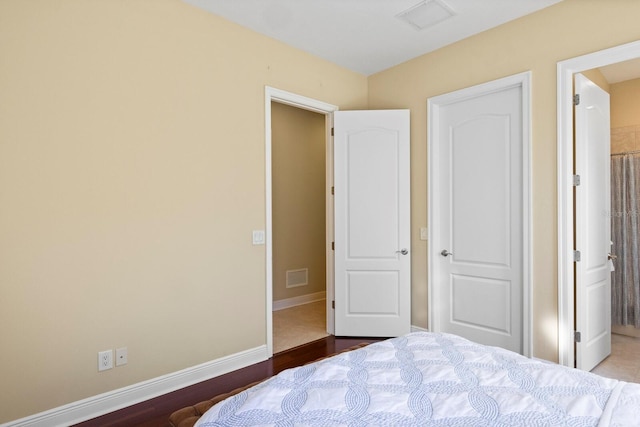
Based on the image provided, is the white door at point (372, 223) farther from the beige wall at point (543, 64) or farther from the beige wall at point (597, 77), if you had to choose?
the beige wall at point (597, 77)

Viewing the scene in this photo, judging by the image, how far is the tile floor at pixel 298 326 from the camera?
12.0 feet

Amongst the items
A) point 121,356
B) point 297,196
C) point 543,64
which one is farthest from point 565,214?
point 297,196

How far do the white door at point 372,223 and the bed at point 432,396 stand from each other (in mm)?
2068

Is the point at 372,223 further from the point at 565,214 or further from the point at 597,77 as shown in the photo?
the point at 597,77

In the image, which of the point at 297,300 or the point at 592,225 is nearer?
the point at 592,225

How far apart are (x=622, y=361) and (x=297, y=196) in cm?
387

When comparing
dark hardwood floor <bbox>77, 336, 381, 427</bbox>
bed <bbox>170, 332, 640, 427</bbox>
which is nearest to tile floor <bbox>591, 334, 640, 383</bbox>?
bed <bbox>170, 332, 640, 427</bbox>

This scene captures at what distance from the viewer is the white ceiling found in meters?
2.76

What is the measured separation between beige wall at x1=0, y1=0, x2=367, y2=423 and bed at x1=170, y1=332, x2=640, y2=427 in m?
1.47

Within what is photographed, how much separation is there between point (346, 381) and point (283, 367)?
1.79 metres

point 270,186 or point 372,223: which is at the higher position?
point 270,186

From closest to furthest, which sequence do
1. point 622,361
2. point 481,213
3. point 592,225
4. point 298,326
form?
1. point 592,225
2. point 622,361
3. point 481,213
4. point 298,326

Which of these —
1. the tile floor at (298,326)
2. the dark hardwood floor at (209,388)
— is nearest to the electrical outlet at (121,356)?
the dark hardwood floor at (209,388)

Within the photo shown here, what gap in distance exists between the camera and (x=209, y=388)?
2.68 m
